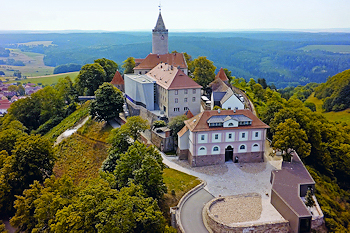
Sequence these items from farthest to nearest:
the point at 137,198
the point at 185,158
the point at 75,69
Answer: the point at 75,69 → the point at 185,158 → the point at 137,198

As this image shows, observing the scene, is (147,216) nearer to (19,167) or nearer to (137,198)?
(137,198)

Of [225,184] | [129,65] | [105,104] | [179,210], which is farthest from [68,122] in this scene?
[179,210]

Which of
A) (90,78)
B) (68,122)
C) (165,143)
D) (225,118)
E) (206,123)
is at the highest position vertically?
(90,78)

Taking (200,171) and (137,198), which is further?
(200,171)

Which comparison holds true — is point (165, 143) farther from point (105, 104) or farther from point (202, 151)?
point (105, 104)

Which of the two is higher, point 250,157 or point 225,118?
point 225,118

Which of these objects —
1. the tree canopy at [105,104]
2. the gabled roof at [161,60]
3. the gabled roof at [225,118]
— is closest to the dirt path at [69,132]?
the tree canopy at [105,104]

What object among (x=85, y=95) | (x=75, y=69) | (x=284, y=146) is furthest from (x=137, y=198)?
(x=75, y=69)
